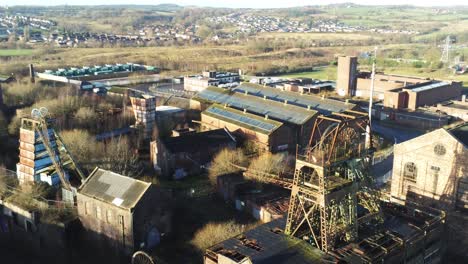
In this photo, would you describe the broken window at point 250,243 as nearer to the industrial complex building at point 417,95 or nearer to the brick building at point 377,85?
the industrial complex building at point 417,95

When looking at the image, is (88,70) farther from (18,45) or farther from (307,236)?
(307,236)

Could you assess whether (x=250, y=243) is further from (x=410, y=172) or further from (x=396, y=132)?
(x=396, y=132)

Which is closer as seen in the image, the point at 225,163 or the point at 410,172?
the point at 410,172

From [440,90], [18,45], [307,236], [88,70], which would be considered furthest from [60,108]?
[18,45]

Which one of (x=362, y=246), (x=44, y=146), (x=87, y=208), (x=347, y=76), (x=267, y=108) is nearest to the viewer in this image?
(x=362, y=246)

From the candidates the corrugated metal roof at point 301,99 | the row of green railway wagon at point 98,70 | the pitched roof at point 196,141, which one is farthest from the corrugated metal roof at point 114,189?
the row of green railway wagon at point 98,70

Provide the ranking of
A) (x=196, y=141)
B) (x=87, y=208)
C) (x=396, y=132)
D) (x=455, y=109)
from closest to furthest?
(x=87, y=208) < (x=196, y=141) < (x=396, y=132) < (x=455, y=109)

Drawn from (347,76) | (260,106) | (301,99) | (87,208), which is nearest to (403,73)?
(347,76)
